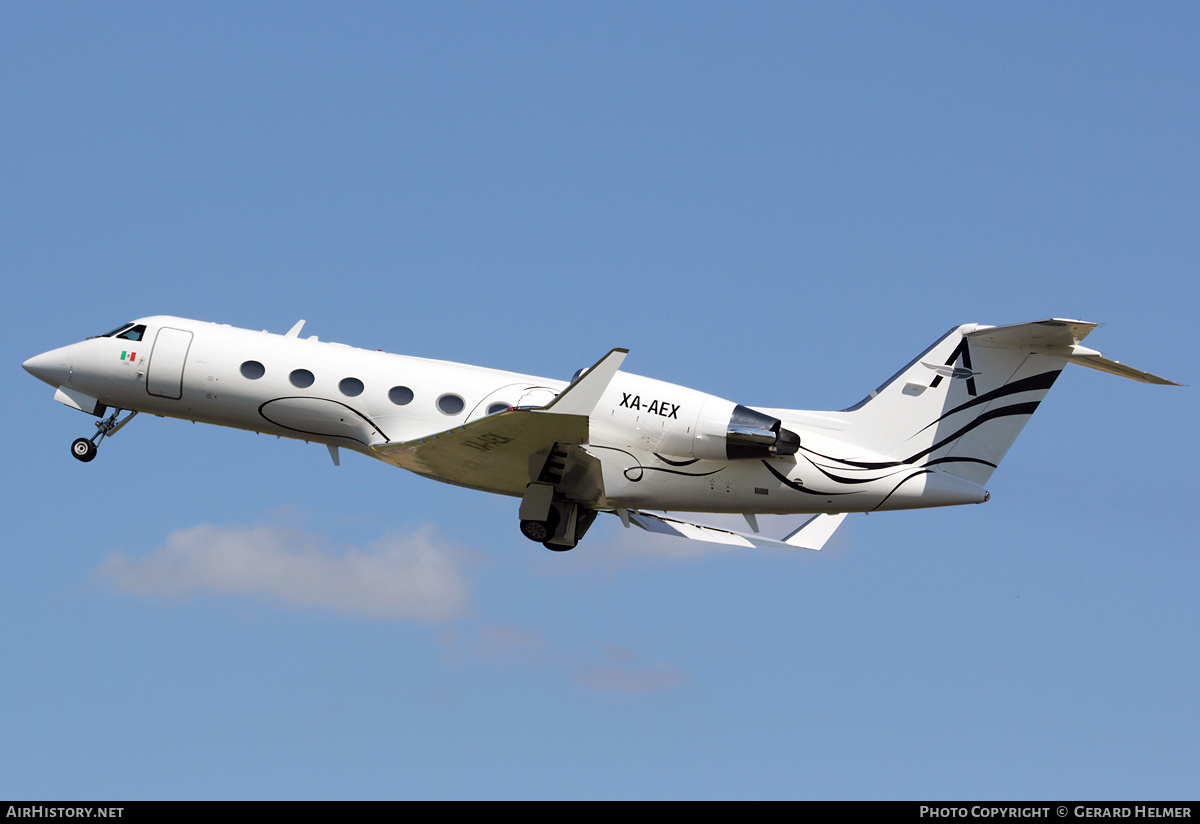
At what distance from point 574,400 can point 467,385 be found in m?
3.28

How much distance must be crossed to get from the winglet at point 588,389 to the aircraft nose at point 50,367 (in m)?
9.49

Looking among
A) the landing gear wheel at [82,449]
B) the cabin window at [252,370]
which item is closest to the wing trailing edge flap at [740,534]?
the cabin window at [252,370]

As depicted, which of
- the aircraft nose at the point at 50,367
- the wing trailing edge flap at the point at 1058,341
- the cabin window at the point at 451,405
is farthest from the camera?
the aircraft nose at the point at 50,367

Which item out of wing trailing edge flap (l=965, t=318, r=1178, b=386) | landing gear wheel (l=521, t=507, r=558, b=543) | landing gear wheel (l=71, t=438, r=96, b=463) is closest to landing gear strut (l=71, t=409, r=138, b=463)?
landing gear wheel (l=71, t=438, r=96, b=463)

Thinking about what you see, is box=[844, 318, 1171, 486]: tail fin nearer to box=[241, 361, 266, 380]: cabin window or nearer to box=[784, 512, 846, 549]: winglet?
box=[784, 512, 846, 549]: winglet

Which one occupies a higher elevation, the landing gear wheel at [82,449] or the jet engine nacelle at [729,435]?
the landing gear wheel at [82,449]

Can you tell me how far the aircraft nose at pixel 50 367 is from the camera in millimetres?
22000

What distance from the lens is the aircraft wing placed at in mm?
17672

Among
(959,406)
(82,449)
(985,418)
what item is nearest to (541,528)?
(959,406)

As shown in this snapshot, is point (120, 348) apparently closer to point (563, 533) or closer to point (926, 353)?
point (563, 533)

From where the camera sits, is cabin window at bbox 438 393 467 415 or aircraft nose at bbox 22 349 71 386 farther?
aircraft nose at bbox 22 349 71 386

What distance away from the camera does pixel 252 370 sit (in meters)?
20.8

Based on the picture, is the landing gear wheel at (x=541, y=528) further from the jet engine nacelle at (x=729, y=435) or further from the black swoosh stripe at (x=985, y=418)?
the black swoosh stripe at (x=985, y=418)
